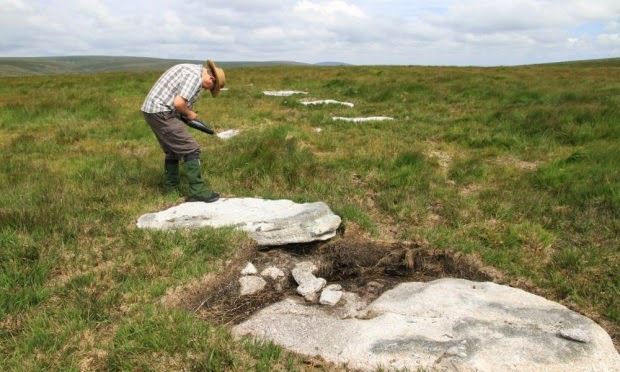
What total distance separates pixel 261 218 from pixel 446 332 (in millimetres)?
2906

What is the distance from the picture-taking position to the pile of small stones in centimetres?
463

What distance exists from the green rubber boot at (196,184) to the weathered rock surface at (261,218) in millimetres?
143

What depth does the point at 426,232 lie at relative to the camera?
6117mm

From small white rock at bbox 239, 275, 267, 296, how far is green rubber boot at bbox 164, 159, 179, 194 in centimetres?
290

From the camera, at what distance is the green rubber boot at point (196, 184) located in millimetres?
6852

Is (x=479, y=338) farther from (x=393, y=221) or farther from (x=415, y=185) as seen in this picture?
(x=415, y=185)

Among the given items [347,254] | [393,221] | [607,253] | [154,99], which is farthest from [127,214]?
[607,253]

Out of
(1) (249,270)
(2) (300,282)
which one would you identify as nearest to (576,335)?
(2) (300,282)

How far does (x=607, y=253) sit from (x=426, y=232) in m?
2.05

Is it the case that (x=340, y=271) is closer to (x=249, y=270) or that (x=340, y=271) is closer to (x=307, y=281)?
(x=307, y=281)

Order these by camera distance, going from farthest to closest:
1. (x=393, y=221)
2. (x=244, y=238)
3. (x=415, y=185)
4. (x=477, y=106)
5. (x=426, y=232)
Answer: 1. (x=477, y=106)
2. (x=415, y=185)
3. (x=393, y=221)
4. (x=426, y=232)
5. (x=244, y=238)

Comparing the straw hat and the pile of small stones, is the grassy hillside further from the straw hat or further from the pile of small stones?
the straw hat

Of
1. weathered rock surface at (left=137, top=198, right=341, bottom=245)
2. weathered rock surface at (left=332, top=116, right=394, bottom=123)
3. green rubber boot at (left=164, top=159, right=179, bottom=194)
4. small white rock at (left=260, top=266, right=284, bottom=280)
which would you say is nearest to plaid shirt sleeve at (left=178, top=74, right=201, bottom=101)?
green rubber boot at (left=164, top=159, right=179, bottom=194)

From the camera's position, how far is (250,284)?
491cm
